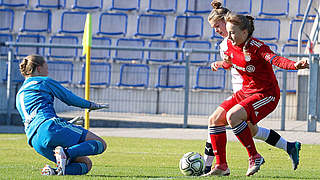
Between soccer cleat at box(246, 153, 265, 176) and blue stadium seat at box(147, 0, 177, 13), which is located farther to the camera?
blue stadium seat at box(147, 0, 177, 13)

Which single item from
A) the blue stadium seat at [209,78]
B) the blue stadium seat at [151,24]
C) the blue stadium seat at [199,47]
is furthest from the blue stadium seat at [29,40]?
the blue stadium seat at [209,78]

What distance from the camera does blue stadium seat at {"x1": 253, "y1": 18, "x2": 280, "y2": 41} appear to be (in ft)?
62.5

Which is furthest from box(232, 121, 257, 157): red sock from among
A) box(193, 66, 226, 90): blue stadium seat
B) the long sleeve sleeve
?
box(193, 66, 226, 90): blue stadium seat

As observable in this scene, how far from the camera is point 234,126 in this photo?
629 cm

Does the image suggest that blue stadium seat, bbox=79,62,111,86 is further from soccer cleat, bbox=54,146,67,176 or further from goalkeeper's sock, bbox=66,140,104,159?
soccer cleat, bbox=54,146,67,176

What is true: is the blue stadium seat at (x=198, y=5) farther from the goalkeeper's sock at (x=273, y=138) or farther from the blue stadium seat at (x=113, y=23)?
the goalkeeper's sock at (x=273, y=138)

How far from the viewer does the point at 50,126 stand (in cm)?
602

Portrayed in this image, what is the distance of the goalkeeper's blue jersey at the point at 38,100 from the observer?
612 cm

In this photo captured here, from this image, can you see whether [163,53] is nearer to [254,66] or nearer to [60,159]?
[254,66]

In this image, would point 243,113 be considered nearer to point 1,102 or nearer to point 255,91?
point 255,91

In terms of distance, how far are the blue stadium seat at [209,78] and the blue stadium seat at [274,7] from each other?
3.38m

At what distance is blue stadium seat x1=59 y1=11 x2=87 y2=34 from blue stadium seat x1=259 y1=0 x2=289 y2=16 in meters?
5.84

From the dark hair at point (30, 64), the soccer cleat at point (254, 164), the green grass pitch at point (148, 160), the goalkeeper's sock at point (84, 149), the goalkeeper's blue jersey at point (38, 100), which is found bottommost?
the green grass pitch at point (148, 160)

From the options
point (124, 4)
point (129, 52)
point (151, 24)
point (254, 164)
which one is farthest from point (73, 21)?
point (254, 164)
